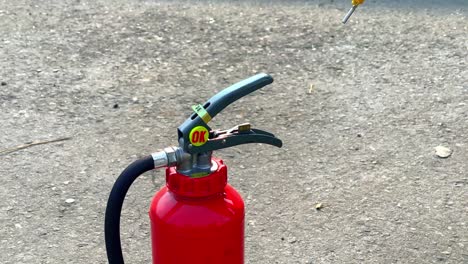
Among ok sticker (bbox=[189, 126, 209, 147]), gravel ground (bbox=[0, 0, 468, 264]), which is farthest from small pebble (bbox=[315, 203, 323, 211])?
ok sticker (bbox=[189, 126, 209, 147])

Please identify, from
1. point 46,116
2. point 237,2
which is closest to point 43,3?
point 237,2

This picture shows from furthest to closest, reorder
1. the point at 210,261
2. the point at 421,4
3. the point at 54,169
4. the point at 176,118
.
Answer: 1. the point at 421,4
2. the point at 176,118
3. the point at 54,169
4. the point at 210,261

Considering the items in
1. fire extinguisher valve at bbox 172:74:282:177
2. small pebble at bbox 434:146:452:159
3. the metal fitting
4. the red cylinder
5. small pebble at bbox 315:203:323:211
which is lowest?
small pebble at bbox 315:203:323:211

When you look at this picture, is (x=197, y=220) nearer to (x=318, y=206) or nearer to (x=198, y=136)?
(x=198, y=136)

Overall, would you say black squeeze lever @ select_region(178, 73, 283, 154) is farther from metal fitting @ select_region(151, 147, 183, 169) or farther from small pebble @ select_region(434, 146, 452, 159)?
small pebble @ select_region(434, 146, 452, 159)

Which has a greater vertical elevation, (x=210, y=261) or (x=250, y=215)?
(x=210, y=261)

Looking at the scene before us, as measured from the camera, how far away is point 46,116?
337 centimetres

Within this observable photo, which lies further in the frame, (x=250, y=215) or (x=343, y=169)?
(x=343, y=169)

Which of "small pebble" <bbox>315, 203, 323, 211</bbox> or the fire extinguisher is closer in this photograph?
the fire extinguisher

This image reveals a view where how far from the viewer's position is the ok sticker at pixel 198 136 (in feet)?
5.13

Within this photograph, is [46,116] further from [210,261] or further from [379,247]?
[210,261]

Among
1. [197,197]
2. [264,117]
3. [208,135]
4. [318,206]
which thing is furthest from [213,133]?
[264,117]

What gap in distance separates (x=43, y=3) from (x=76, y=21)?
398mm

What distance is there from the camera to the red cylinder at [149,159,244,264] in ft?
5.40
